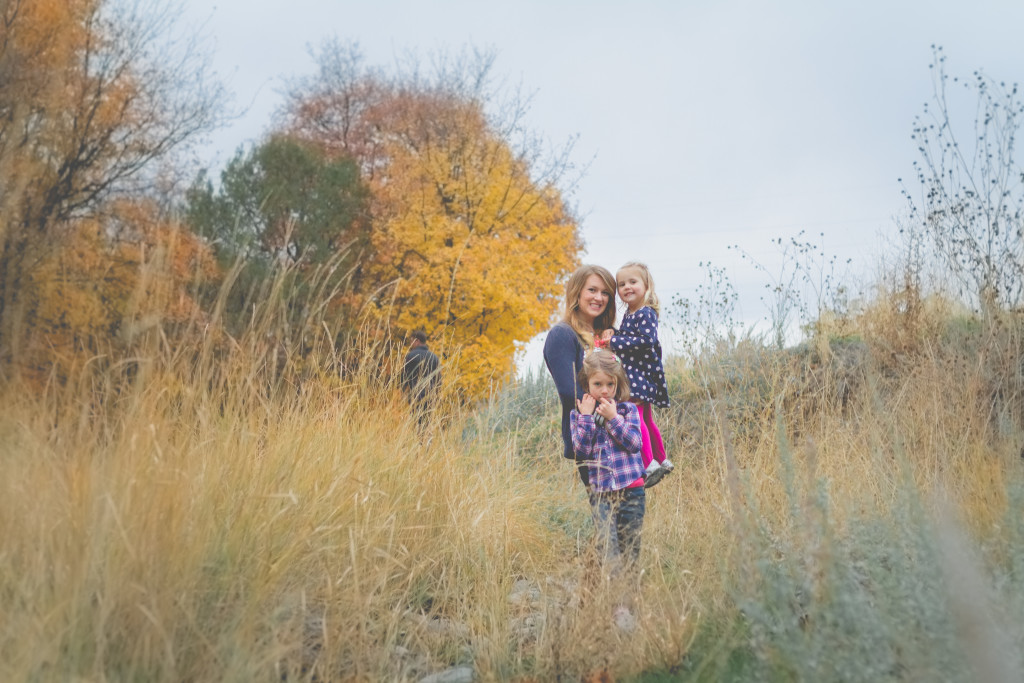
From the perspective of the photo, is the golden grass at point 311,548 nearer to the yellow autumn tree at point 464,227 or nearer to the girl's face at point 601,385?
the girl's face at point 601,385

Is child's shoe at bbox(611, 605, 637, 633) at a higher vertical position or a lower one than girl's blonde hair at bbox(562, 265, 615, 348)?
lower

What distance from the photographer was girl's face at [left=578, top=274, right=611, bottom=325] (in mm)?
4441

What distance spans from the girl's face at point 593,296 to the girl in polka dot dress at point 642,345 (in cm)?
14

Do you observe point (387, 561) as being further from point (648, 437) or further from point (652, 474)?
point (648, 437)

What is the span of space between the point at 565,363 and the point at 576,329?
0.30 m

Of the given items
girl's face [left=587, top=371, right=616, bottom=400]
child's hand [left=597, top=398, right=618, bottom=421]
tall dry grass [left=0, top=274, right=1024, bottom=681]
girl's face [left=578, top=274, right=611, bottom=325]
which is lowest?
tall dry grass [left=0, top=274, right=1024, bottom=681]

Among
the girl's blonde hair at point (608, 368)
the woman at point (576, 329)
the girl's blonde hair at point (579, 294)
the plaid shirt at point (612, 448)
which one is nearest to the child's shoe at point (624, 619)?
the plaid shirt at point (612, 448)

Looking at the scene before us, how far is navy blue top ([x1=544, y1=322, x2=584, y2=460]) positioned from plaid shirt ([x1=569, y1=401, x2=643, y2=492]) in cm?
18

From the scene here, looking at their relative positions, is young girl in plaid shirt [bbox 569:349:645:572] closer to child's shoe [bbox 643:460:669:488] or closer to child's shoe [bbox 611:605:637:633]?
child's shoe [bbox 643:460:669:488]

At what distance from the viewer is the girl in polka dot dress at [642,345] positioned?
440cm

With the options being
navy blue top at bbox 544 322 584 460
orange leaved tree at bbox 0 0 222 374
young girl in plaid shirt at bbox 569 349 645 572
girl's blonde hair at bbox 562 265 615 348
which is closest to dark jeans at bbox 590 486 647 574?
young girl in plaid shirt at bbox 569 349 645 572

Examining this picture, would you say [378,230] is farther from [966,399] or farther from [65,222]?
[966,399]

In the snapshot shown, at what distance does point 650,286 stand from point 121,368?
2.65m

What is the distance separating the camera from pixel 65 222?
1278 cm
